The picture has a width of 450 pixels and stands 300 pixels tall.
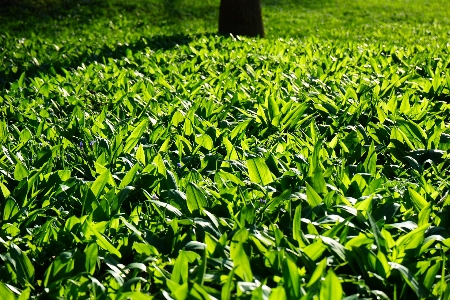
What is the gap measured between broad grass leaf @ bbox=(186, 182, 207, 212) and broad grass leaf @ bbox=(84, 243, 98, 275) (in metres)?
0.50

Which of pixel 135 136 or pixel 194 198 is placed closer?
pixel 194 198

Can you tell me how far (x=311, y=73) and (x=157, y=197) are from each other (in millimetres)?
3059

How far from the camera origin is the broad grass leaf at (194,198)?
2414 mm

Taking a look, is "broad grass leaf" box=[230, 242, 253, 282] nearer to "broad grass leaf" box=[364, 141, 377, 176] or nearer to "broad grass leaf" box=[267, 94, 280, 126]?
"broad grass leaf" box=[364, 141, 377, 176]

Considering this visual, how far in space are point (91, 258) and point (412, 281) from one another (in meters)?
1.11

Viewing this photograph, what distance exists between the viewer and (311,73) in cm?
531

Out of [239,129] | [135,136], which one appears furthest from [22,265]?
[239,129]

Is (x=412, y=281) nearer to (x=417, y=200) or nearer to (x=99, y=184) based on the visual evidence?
(x=417, y=200)

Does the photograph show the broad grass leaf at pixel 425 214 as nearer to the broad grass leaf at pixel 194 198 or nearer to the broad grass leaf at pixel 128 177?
the broad grass leaf at pixel 194 198

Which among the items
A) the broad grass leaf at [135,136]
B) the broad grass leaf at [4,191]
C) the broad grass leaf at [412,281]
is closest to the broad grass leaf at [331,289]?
the broad grass leaf at [412,281]

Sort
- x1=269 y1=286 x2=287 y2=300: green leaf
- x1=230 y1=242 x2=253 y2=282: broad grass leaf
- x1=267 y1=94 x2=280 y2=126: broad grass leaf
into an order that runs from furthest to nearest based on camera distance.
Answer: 1. x1=267 y1=94 x2=280 y2=126: broad grass leaf
2. x1=230 y1=242 x2=253 y2=282: broad grass leaf
3. x1=269 y1=286 x2=287 y2=300: green leaf

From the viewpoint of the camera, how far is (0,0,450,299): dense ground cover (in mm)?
1942

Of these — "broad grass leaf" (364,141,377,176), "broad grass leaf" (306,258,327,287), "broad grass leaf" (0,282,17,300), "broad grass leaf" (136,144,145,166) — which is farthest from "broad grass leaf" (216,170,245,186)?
"broad grass leaf" (0,282,17,300)

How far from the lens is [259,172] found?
2701 mm
